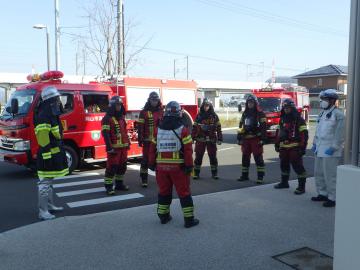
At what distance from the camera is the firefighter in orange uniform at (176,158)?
5.61m

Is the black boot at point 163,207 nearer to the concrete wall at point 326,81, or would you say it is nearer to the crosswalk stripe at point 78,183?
the crosswalk stripe at point 78,183

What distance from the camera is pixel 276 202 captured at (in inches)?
275

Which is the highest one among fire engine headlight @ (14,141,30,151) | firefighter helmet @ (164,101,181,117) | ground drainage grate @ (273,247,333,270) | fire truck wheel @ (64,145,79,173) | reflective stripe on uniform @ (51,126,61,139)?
Answer: firefighter helmet @ (164,101,181,117)

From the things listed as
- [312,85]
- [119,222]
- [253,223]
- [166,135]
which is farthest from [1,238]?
[312,85]

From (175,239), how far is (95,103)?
6.30 meters

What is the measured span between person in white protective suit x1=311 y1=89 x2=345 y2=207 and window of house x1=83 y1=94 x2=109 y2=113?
5.91m

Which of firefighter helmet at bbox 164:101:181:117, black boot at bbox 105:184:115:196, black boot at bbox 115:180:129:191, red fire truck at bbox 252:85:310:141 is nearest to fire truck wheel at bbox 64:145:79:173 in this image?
black boot at bbox 115:180:129:191

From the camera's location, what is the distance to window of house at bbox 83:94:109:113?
408 inches

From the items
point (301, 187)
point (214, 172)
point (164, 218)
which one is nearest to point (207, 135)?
point (214, 172)

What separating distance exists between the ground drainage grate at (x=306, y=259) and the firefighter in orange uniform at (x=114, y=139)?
161 inches

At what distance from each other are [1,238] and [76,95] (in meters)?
5.44

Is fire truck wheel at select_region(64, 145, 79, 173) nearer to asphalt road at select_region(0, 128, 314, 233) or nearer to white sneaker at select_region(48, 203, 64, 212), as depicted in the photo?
asphalt road at select_region(0, 128, 314, 233)

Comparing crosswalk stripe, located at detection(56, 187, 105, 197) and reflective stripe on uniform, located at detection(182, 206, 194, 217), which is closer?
reflective stripe on uniform, located at detection(182, 206, 194, 217)

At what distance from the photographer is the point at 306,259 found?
450 centimetres
